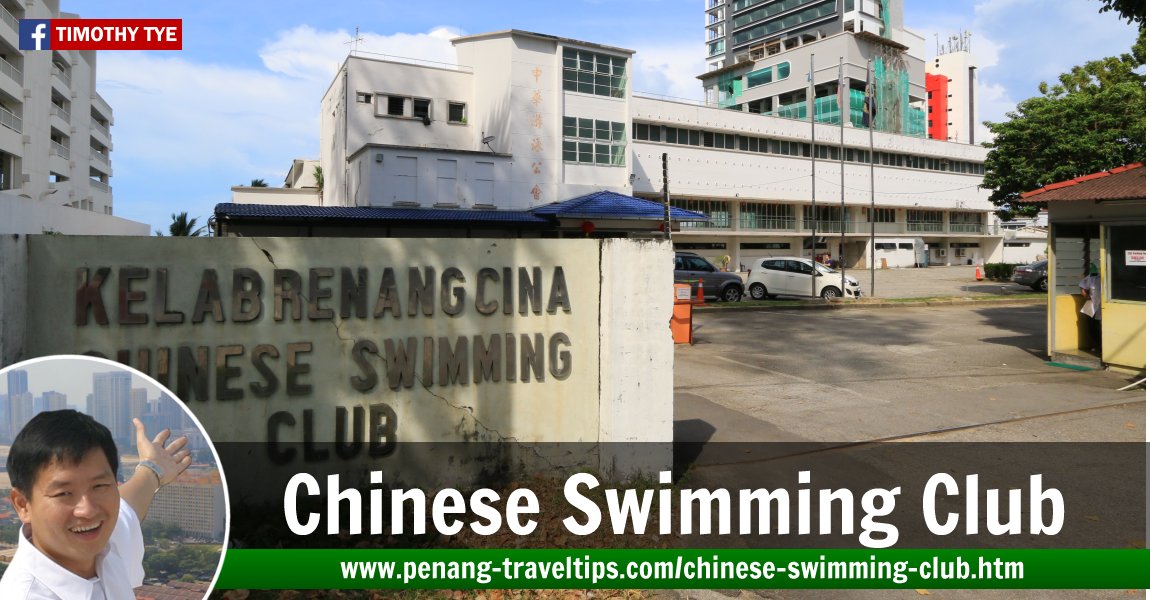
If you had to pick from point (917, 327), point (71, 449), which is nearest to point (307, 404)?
point (71, 449)

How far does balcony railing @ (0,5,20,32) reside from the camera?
32469 millimetres

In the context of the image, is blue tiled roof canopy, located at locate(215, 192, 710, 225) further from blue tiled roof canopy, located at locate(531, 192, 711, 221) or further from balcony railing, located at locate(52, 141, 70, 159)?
balcony railing, located at locate(52, 141, 70, 159)


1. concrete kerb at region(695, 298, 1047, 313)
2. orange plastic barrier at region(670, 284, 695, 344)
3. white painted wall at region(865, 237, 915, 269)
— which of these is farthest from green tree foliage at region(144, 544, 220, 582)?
white painted wall at region(865, 237, 915, 269)

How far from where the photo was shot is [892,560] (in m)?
4.45

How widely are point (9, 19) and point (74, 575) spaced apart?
4178cm

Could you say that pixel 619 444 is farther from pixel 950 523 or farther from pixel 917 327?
pixel 917 327

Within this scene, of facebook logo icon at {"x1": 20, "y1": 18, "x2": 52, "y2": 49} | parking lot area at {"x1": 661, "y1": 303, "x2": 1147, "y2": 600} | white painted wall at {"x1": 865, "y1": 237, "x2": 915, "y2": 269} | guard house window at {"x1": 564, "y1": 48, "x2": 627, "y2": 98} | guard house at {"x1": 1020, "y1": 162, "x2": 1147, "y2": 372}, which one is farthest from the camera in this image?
white painted wall at {"x1": 865, "y1": 237, "x2": 915, "y2": 269}

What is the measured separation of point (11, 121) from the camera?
3347cm

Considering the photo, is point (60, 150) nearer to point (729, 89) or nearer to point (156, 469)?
point (156, 469)

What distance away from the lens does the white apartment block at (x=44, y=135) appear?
94.3 ft

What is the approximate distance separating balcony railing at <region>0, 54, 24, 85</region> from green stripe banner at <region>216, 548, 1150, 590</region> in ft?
126

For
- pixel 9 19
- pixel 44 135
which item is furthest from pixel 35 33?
pixel 44 135

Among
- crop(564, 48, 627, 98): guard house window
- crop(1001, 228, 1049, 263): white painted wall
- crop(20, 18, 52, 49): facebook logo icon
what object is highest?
crop(20, 18, 52, 49): facebook logo icon

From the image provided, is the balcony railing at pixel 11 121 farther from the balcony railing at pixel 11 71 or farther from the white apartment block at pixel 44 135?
the balcony railing at pixel 11 71
